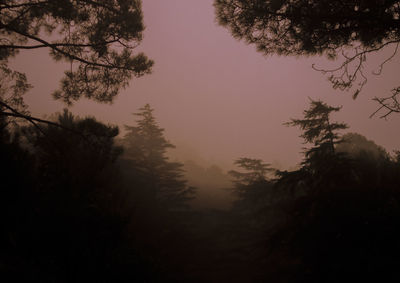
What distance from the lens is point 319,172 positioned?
33.3 feet

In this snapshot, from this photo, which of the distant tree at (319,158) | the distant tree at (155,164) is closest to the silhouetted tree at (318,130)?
the distant tree at (319,158)

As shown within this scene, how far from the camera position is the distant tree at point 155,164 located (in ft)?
82.0

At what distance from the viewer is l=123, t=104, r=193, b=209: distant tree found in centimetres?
2498

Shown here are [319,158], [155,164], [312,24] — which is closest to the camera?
[312,24]

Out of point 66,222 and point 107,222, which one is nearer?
point 66,222

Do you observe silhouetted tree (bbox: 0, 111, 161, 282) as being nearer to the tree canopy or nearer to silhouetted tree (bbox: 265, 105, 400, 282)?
the tree canopy

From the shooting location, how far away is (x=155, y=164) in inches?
1020

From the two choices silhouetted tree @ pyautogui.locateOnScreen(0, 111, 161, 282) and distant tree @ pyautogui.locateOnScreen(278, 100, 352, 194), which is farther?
distant tree @ pyautogui.locateOnScreen(278, 100, 352, 194)

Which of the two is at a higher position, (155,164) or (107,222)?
(155,164)

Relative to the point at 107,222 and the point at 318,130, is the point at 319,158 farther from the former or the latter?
the point at 107,222

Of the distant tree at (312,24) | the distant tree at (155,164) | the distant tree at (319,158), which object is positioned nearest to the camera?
the distant tree at (312,24)

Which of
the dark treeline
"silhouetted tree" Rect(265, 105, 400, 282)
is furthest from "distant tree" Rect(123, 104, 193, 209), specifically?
"silhouetted tree" Rect(265, 105, 400, 282)

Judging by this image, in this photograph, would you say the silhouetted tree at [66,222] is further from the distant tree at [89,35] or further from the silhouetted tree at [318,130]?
the silhouetted tree at [318,130]

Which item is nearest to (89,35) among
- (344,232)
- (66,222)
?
(66,222)
